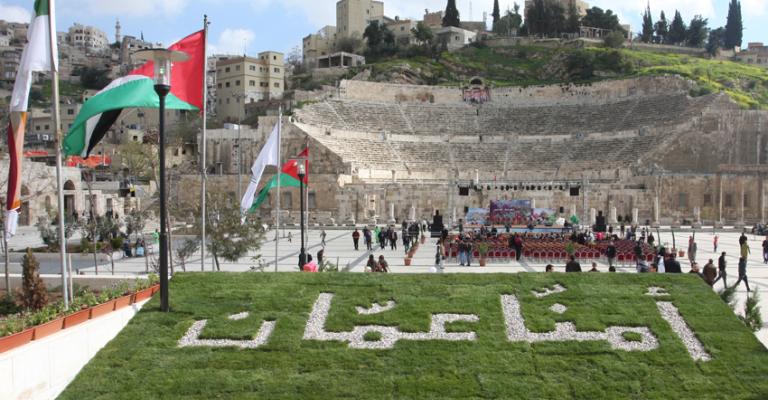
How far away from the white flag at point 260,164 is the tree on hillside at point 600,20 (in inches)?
3757

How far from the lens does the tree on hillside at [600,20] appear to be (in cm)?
10406

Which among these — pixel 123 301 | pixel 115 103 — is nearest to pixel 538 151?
pixel 115 103

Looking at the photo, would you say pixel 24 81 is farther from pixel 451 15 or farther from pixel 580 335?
pixel 451 15

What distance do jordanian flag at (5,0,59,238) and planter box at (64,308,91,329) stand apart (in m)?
2.20

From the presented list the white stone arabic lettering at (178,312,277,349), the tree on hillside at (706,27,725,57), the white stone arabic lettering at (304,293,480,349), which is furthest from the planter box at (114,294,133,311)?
the tree on hillside at (706,27,725,57)

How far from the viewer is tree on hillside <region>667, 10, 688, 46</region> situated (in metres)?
112

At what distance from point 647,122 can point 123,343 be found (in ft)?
194

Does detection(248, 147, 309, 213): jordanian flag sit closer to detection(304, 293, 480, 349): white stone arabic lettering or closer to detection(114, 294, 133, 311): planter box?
detection(114, 294, 133, 311): planter box

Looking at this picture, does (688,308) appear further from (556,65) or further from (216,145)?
(556,65)

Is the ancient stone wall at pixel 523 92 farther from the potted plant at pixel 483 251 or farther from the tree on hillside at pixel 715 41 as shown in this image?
the potted plant at pixel 483 251

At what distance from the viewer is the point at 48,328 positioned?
952 centimetres

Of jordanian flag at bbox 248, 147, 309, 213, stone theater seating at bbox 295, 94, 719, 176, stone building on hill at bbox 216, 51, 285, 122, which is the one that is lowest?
jordanian flag at bbox 248, 147, 309, 213

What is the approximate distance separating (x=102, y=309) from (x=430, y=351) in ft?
17.9

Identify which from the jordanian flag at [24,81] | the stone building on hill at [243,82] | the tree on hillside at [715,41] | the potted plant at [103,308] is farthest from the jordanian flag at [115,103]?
the tree on hillside at [715,41]
